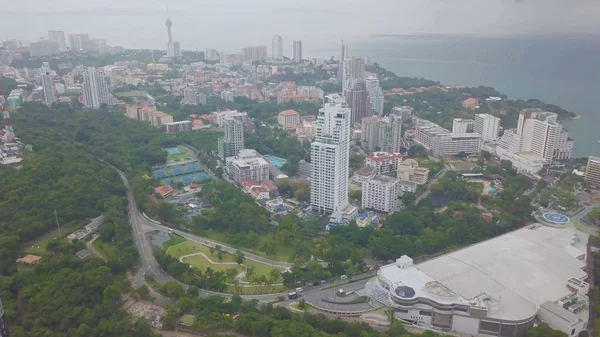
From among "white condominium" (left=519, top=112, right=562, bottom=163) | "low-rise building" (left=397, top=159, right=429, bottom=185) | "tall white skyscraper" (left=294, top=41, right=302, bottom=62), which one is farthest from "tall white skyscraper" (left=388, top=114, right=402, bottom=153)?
"tall white skyscraper" (left=294, top=41, right=302, bottom=62)

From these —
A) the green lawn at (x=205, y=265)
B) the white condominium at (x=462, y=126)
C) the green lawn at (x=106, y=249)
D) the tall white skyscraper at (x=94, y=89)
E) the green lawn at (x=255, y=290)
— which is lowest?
the green lawn at (x=205, y=265)

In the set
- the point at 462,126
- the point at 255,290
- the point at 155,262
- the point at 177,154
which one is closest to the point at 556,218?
the point at 255,290

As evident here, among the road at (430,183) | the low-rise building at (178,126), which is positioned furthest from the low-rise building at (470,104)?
the low-rise building at (178,126)

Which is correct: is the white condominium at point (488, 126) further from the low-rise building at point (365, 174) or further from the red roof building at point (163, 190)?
the red roof building at point (163, 190)

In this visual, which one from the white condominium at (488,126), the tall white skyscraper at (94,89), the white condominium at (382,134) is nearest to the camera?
the white condominium at (382,134)

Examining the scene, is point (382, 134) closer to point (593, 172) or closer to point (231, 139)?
point (231, 139)

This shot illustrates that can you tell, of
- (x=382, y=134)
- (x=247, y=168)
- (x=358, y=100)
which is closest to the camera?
(x=247, y=168)

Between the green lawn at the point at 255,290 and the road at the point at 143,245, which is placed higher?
the road at the point at 143,245
